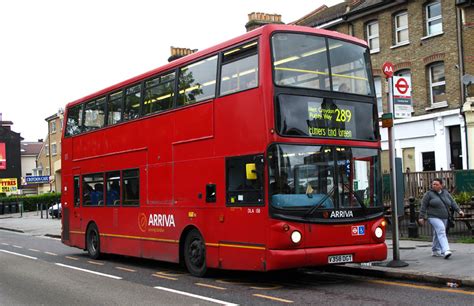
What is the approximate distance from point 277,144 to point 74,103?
9.28m

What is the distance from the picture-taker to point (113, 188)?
14305mm

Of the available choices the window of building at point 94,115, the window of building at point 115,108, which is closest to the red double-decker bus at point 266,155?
the window of building at point 115,108

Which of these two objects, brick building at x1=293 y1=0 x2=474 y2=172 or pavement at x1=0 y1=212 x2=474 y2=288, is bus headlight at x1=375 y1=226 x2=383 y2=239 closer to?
pavement at x1=0 y1=212 x2=474 y2=288

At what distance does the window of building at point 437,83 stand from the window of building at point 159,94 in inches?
651

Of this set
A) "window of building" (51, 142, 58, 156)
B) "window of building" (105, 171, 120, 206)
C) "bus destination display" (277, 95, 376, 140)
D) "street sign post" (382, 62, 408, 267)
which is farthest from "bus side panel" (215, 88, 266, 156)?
"window of building" (51, 142, 58, 156)

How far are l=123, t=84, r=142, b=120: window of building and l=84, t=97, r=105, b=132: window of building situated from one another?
4.30 ft

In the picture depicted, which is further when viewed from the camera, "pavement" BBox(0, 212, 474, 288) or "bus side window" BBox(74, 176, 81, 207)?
"bus side window" BBox(74, 176, 81, 207)

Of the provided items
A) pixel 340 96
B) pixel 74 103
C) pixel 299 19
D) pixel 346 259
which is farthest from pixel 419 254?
pixel 299 19

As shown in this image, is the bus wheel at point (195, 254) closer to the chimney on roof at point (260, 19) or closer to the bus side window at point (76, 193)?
the bus side window at point (76, 193)

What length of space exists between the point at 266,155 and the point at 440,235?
4520 millimetres

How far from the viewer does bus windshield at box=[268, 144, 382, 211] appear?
9.16 meters

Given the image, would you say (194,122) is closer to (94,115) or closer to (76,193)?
(94,115)

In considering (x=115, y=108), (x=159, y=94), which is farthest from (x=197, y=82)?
(x=115, y=108)

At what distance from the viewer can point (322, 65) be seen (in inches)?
389
